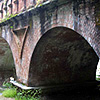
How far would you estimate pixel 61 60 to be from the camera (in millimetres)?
6828

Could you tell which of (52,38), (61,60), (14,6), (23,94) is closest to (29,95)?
(23,94)

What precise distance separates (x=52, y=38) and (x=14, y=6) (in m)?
2.47

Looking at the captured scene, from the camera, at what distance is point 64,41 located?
568cm

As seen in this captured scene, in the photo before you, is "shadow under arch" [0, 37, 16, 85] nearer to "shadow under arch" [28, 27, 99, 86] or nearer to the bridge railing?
the bridge railing

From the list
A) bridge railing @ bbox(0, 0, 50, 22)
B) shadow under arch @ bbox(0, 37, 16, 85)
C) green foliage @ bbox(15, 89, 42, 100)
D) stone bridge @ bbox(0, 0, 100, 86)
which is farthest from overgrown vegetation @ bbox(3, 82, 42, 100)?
shadow under arch @ bbox(0, 37, 16, 85)

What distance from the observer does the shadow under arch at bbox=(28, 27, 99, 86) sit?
5.50m

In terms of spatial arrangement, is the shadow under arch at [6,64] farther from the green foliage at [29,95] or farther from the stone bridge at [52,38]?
the green foliage at [29,95]

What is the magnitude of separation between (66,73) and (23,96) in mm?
2137

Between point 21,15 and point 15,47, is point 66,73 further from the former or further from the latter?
point 21,15

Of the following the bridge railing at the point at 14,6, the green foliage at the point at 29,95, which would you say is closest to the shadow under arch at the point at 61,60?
the green foliage at the point at 29,95

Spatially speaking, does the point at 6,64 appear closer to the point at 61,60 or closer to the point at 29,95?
the point at 61,60

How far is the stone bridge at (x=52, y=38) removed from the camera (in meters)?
3.72

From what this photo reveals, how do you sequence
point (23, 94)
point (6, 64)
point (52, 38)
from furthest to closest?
point (6, 64) → point (23, 94) → point (52, 38)

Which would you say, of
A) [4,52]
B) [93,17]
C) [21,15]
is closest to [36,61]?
[21,15]
